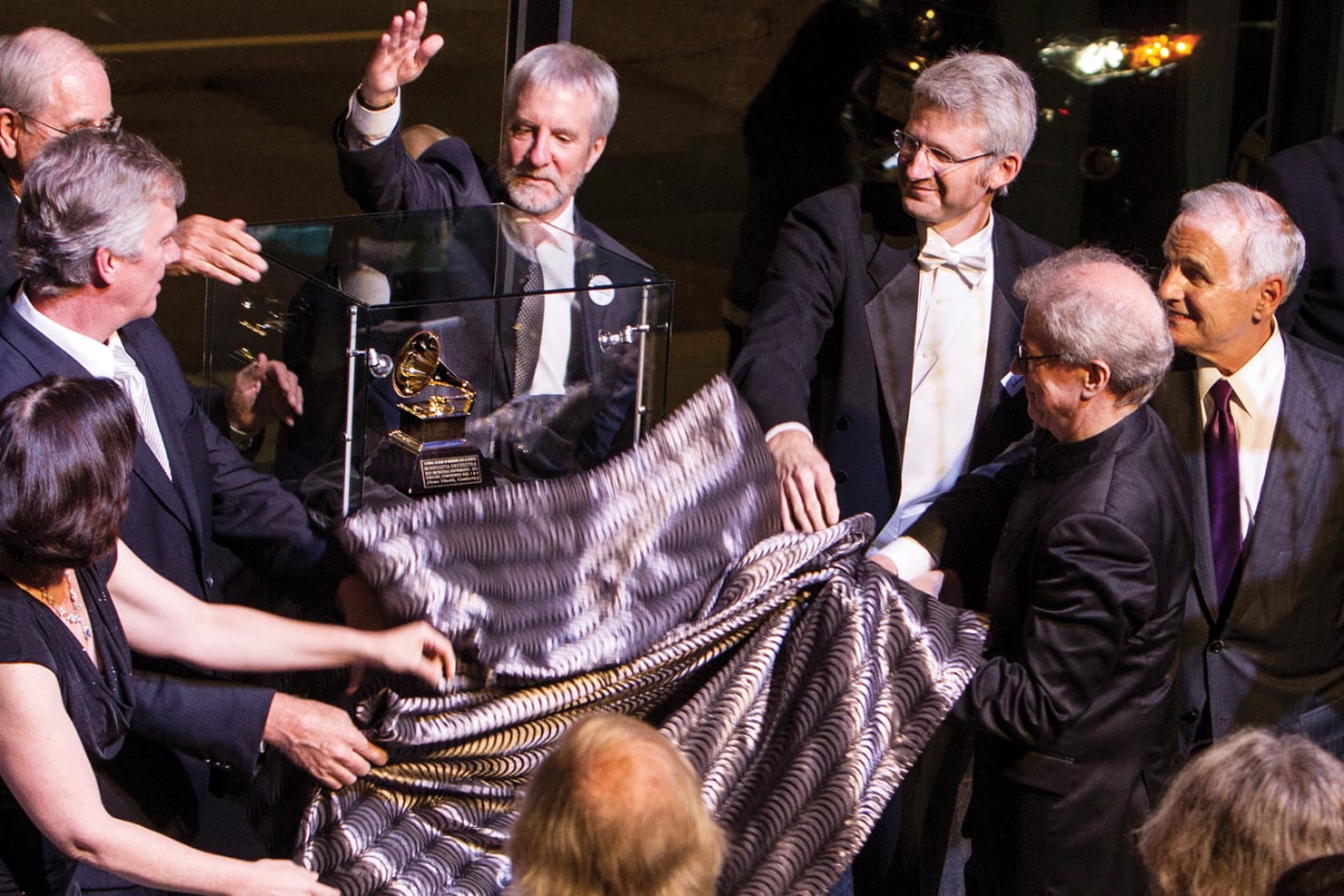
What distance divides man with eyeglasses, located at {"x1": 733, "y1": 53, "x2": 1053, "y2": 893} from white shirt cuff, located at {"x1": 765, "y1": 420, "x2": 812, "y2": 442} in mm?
279

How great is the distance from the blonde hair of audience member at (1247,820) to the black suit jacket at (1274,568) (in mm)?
1242

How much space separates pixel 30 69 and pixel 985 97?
6.94ft

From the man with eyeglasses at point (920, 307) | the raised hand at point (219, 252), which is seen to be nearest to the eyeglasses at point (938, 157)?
the man with eyeglasses at point (920, 307)

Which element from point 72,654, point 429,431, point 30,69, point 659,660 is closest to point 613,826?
point 659,660

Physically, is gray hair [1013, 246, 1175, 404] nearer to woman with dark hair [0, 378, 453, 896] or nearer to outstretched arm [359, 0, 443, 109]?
woman with dark hair [0, 378, 453, 896]

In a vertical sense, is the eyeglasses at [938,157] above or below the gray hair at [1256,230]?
above

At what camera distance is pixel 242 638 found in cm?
258

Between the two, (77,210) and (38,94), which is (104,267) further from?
(38,94)

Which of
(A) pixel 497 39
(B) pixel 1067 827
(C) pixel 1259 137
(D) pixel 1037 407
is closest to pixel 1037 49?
(C) pixel 1259 137

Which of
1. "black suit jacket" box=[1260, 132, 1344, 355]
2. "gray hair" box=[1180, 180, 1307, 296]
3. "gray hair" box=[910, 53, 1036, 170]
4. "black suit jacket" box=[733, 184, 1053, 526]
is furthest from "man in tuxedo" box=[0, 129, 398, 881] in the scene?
"black suit jacket" box=[1260, 132, 1344, 355]

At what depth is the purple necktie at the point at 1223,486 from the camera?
330cm

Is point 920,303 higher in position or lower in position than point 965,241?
lower

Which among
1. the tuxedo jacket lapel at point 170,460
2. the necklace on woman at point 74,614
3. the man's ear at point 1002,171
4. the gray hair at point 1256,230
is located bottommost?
the necklace on woman at point 74,614

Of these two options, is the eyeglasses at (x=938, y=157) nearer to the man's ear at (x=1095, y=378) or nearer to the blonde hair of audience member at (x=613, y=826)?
the man's ear at (x=1095, y=378)
